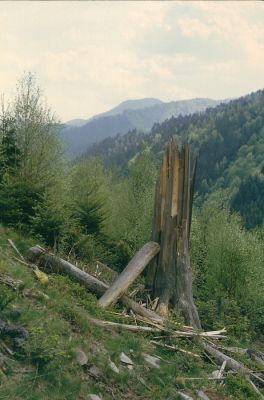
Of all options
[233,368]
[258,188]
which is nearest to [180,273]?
[233,368]

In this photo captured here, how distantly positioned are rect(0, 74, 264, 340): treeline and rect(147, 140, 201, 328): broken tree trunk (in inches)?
69.7

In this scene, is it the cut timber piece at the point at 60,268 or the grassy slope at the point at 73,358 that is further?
the cut timber piece at the point at 60,268

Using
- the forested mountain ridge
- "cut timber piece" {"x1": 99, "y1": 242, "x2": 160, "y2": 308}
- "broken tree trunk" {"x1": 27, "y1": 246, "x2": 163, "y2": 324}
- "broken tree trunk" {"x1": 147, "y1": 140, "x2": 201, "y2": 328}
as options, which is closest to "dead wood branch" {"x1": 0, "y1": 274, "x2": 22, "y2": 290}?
"cut timber piece" {"x1": 99, "y1": 242, "x2": 160, "y2": 308}

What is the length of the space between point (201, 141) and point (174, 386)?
14941cm

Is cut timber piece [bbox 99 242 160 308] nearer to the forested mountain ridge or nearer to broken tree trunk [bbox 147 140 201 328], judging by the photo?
broken tree trunk [bbox 147 140 201 328]

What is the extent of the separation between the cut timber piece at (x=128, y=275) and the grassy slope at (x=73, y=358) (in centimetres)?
96

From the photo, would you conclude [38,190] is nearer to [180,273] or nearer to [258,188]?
[180,273]

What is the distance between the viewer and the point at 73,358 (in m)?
9.00

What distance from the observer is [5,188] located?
61.6 ft

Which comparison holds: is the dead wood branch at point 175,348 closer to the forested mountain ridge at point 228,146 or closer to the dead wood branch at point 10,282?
the dead wood branch at point 10,282

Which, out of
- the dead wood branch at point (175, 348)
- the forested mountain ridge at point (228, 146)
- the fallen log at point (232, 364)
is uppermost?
the forested mountain ridge at point (228, 146)

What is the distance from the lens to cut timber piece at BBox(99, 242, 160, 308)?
13766 millimetres

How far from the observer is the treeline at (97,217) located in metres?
18.8


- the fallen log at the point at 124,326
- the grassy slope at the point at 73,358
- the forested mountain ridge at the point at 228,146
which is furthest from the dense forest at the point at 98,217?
the forested mountain ridge at the point at 228,146
